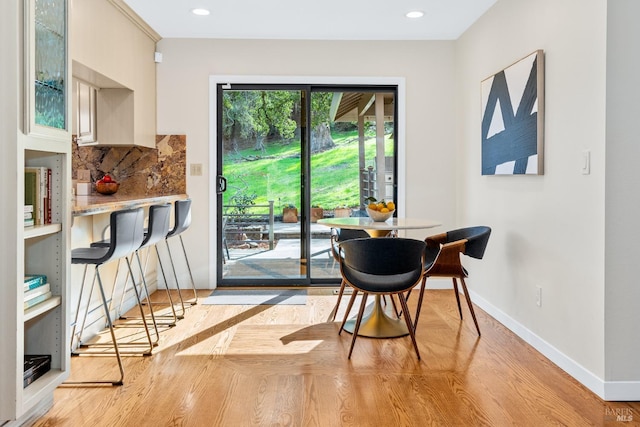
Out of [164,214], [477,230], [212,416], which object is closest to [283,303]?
[164,214]

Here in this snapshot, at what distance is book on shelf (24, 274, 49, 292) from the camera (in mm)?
2176

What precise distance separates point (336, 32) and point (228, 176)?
5.74 feet

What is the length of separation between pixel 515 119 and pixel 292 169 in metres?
2.32

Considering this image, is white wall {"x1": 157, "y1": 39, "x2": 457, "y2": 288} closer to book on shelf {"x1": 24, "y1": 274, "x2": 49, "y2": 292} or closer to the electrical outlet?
the electrical outlet

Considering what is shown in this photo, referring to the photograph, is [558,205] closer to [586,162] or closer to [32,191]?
[586,162]

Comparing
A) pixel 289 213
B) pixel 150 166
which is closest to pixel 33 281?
pixel 150 166

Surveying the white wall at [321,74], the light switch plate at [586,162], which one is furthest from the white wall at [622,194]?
the white wall at [321,74]

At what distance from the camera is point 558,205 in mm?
2881

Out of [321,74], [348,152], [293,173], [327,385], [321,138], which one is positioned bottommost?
[327,385]

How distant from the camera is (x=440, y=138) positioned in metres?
4.94

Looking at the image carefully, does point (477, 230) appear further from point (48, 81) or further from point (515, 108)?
point (48, 81)

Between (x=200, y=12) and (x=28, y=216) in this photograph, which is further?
(x=200, y=12)

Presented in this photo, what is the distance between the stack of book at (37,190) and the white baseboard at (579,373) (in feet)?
9.23

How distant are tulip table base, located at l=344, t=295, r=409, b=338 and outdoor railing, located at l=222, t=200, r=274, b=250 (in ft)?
5.76
